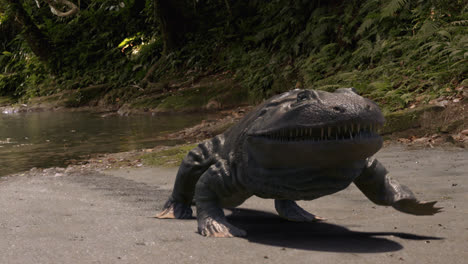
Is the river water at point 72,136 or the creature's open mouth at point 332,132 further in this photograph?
the river water at point 72,136

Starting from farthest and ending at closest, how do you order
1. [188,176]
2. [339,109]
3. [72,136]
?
[72,136] → [188,176] → [339,109]

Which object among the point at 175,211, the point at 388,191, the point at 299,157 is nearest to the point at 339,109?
the point at 299,157

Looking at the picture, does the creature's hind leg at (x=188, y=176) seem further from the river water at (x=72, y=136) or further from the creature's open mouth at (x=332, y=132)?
the river water at (x=72, y=136)

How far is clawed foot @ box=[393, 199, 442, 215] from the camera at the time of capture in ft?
12.8

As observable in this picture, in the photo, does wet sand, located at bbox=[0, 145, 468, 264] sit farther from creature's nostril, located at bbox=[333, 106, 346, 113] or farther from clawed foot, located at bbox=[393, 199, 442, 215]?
creature's nostril, located at bbox=[333, 106, 346, 113]

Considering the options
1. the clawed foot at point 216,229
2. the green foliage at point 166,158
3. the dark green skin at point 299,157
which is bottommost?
the green foliage at point 166,158

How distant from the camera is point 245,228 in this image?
172 inches

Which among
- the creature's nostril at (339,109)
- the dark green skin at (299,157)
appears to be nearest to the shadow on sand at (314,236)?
the dark green skin at (299,157)

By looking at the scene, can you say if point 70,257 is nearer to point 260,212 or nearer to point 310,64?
point 260,212

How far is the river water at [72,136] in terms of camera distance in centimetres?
1184

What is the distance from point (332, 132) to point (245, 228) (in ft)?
4.51

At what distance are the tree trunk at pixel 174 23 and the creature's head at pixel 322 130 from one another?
2192 centimetres

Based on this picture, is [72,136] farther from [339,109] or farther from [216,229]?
[339,109]

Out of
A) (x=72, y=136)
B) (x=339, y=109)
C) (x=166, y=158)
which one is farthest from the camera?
(x=72, y=136)
